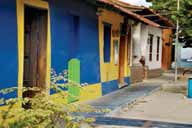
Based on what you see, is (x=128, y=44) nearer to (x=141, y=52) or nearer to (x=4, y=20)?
(x=141, y=52)

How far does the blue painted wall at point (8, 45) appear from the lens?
932 cm

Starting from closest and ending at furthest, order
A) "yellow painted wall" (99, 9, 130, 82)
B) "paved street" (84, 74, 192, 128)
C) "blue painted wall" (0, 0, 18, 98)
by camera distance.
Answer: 1. "blue painted wall" (0, 0, 18, 98)
2. "paved street" (84, 74, 192, 128)
3. "yellow painted wall" (99, 9, 130, 82)

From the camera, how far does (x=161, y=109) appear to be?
47.1ft

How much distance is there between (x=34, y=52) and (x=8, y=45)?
2009 millimetres

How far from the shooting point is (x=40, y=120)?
16.6ft

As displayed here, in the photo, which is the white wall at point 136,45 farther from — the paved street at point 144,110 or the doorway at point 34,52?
the doorway at point 34,52

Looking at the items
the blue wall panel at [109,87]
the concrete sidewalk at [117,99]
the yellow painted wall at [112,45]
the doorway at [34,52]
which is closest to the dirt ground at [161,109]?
the concrete sidewalk at [117,99]

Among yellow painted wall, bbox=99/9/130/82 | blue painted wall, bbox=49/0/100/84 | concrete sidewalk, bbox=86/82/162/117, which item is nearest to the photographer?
blue painted wall, bbox=49/0/100/84

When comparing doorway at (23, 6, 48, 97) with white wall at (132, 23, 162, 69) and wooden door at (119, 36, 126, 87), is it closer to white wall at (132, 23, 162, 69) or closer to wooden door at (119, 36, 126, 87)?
wooden door at (119, 36, 126, 87)

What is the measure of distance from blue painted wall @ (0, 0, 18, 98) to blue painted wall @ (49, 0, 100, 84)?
2.31 meters

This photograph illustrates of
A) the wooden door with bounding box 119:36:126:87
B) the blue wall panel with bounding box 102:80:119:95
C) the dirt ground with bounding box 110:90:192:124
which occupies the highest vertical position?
the wooden door with bounding box 119:36:126:87

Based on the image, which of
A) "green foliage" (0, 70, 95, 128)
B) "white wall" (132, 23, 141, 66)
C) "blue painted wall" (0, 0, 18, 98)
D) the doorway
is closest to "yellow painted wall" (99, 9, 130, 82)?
"white wall" (132, 23, 141, 66)

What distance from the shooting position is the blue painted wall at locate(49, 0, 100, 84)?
12273 millimetres

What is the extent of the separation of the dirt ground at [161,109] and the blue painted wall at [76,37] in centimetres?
177
